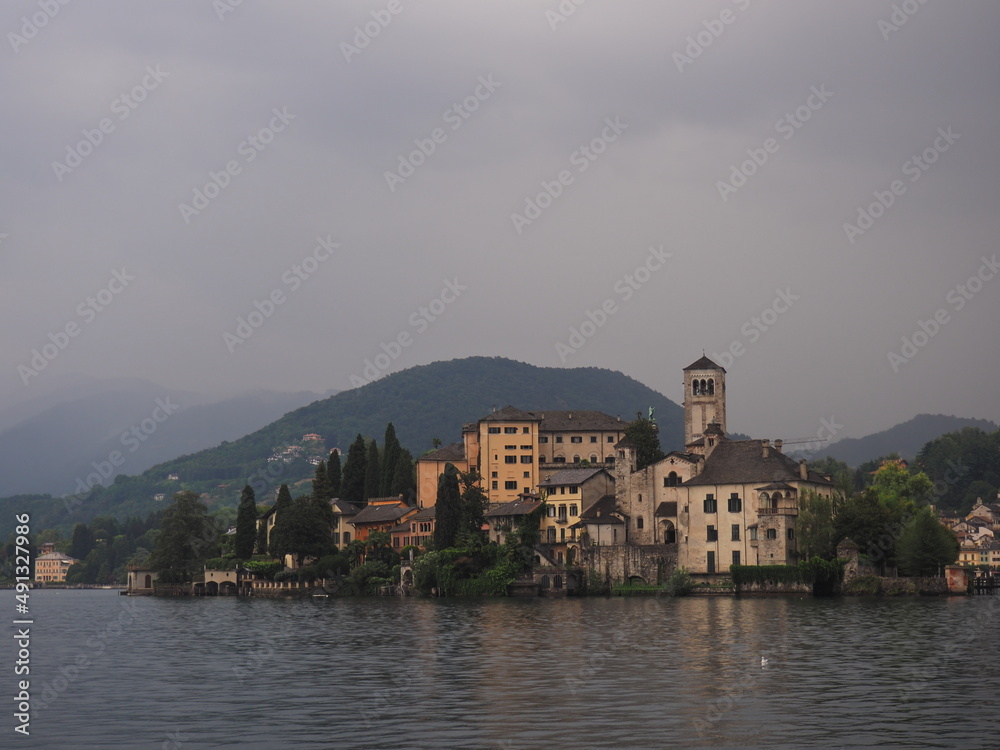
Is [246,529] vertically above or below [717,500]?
below

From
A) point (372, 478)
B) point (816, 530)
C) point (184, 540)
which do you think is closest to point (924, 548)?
point (816, 530)

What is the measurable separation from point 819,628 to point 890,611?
601 inches

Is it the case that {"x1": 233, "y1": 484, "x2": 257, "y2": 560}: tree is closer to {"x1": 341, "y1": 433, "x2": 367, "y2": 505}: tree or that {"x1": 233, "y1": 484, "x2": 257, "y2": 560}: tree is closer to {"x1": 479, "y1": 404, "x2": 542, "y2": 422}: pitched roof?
{"x1": 341, "y1": 433, "x2": 367, "y2": 505}: tree

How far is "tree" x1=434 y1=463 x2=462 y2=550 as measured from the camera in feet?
403

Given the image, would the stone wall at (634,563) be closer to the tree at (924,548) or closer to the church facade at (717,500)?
the church facade at (717,500)

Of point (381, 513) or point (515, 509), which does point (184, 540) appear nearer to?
point (381, 513)

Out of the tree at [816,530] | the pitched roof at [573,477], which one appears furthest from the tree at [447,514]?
the tree at [816,530]

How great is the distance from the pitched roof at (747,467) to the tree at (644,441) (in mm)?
11651

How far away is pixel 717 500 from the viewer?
374ft

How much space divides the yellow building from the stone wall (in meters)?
25.8

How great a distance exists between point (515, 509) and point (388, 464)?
32.4m

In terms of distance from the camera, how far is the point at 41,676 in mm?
51375

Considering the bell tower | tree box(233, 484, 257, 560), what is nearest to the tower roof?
the bell tower

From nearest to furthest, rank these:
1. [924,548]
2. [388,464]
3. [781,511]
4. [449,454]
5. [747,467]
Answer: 1. [924,548]
2. [781,511]
3. [747,467]
4. [449,454]
5. [388,464]
